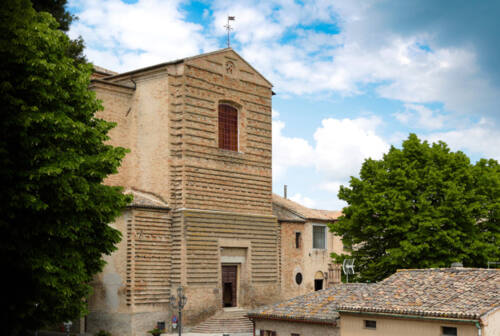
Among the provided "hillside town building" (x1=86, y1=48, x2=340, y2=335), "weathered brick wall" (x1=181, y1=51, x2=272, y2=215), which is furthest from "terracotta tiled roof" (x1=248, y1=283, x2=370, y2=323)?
"weathered brick wall" (x1=181, y1=51, x2=272, y2=215)

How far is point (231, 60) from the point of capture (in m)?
38.6

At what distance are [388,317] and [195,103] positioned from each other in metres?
17.3

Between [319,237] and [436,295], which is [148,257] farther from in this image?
[436,295]

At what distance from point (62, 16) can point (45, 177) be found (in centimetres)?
1048

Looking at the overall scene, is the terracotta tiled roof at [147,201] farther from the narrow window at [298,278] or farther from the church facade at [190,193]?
the narrow window at [298,278]

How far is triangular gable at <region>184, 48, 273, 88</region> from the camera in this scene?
36594mm

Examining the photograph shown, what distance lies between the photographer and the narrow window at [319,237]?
44.2 meters

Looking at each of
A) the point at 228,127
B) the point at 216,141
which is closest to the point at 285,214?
the point at 228,127

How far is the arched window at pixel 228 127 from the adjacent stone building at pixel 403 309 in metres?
Result: 11.9

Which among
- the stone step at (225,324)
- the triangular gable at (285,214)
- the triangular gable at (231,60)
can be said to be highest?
the triangular gable at (231,60)

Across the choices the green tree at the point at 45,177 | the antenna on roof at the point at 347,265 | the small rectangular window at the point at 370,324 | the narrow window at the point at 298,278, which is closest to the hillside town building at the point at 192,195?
the narrow window at the point at 298,278

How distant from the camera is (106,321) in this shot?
108 ft

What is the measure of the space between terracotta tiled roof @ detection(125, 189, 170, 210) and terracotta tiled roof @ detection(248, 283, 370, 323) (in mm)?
8522

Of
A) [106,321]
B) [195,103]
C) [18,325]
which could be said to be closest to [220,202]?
[195,103]
